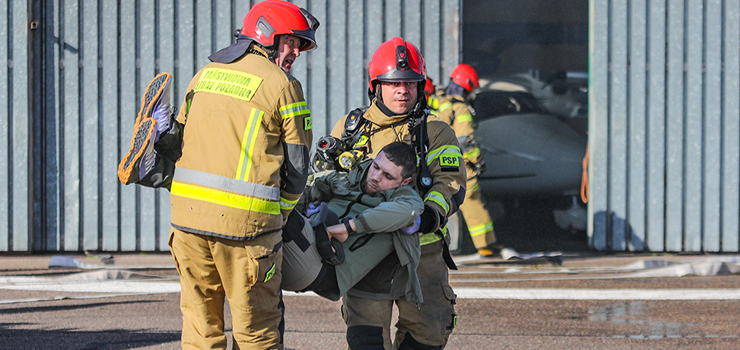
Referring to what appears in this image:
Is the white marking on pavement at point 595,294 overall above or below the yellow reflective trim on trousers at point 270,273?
below

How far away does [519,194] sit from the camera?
8.40 m

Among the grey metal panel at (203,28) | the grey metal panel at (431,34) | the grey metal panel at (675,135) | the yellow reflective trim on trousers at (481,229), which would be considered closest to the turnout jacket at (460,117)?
the grey metal panel at (431,34)

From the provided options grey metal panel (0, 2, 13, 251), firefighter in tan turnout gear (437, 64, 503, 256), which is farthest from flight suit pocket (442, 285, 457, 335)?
grey metal panel (0, 2, 13, 251)

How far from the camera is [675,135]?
7902 mm

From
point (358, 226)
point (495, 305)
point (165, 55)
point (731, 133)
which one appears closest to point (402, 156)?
point (358, 226)

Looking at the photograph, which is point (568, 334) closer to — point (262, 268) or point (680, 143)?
point (262, 268)

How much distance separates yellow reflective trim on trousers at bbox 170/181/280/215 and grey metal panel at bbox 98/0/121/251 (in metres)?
5.44

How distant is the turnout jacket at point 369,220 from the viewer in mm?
3000

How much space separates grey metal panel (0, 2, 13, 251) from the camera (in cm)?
761

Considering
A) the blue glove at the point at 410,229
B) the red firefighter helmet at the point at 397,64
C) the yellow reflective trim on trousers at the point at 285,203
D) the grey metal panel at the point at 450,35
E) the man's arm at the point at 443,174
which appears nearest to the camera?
the yellow reflective trim on trousers at the point at 285,203

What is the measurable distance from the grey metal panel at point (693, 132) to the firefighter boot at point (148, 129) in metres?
6.67

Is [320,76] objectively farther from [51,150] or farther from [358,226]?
[358,226]

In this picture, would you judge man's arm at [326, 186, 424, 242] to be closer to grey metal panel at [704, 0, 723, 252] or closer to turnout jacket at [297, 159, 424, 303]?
turnout jacket at [297, 159, 424, 303]

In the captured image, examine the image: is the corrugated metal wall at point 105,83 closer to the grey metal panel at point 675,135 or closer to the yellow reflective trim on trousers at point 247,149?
the grey metal panel at point 675,135
